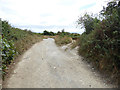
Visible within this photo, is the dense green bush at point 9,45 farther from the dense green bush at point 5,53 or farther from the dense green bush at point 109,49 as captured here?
the dense green bush at point 109,49

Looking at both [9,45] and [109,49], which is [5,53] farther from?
[109,49]

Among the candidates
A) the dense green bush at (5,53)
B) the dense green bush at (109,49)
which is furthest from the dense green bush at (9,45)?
the dense green bush at (109,49)

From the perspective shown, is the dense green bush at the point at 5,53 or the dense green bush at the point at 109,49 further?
the dense green bush at the point at 5,53

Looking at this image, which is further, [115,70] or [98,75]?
[98,75]

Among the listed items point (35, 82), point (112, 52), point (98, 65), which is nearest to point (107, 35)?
point (112, 52)

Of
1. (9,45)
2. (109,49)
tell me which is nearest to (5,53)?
(9,45)

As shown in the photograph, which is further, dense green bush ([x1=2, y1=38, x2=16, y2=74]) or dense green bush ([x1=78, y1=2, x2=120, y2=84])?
dense green bush ([x1=2, y1=38, x2=16, y2=74])

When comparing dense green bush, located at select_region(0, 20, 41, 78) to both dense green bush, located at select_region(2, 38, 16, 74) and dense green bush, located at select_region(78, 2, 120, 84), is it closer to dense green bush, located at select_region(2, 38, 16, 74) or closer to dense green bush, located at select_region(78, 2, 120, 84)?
dense green bush, located at select_region(2, 38, 16, 74)

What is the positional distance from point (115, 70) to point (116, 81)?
283 mm

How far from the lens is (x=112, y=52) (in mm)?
2611

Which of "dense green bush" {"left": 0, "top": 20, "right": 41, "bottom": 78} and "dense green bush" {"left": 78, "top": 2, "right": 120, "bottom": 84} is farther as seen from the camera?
"dense green bush" {"left": 0, "top": 20, "right": 41, "bottom": 78}

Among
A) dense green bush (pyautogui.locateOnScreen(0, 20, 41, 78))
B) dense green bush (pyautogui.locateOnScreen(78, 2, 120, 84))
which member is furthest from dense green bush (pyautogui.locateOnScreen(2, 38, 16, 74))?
dense green bush (pyautogui.locateOnScreen(78, 2, 120, 84))

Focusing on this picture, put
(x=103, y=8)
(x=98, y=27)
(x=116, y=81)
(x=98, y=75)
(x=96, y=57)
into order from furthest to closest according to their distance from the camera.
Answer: (x=103, y=8)
(x=98, y=27)
(x=96, y=57)
(x=98, y=75)
(x=116, y=81)

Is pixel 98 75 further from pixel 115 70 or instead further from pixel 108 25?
pixel 108 25
